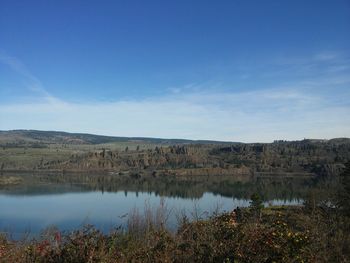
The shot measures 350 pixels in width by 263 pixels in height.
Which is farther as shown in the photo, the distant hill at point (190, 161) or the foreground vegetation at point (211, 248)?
the distant hill at point (190, 161)

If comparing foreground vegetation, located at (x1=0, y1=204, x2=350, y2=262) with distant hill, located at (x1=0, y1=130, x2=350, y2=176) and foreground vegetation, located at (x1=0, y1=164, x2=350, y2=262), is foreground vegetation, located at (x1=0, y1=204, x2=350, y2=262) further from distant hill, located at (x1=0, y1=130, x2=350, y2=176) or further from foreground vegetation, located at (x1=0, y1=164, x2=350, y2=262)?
distant hill, located at (x1=0, y1=130, x2=350, y2=176)

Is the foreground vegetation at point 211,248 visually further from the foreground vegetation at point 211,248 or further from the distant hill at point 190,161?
the distant hill at point 190,161

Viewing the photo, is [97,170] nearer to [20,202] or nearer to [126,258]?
[20,202]

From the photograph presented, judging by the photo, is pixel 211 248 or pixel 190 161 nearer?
pixel 211 248

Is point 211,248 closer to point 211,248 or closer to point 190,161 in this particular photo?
point 211,248

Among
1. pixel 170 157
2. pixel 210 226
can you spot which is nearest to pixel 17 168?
pixel 170 157

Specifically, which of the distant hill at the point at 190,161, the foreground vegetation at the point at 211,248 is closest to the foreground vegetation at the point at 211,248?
the foreground vegetation at the point at 211,248

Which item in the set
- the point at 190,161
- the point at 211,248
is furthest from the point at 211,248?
the point at 190,161

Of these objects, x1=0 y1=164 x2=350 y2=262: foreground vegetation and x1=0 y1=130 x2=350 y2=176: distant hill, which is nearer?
x1=0 y1=164 x2=350 y2=262: foreground vegetation

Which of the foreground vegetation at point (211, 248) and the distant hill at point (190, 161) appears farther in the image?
the distant hill at point (190, 161)

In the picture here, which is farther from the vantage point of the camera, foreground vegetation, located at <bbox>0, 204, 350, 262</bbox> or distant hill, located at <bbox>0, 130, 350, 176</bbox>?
distant hill, located at <bbox>0, 130, 350, 176</bbox>

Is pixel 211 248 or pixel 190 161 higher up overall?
pixel 211 248

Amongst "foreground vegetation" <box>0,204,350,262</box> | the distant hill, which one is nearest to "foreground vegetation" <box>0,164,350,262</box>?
"foreground vegetation" <box>0,204,350,262</box>

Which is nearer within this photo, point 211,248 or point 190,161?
point 211,248
